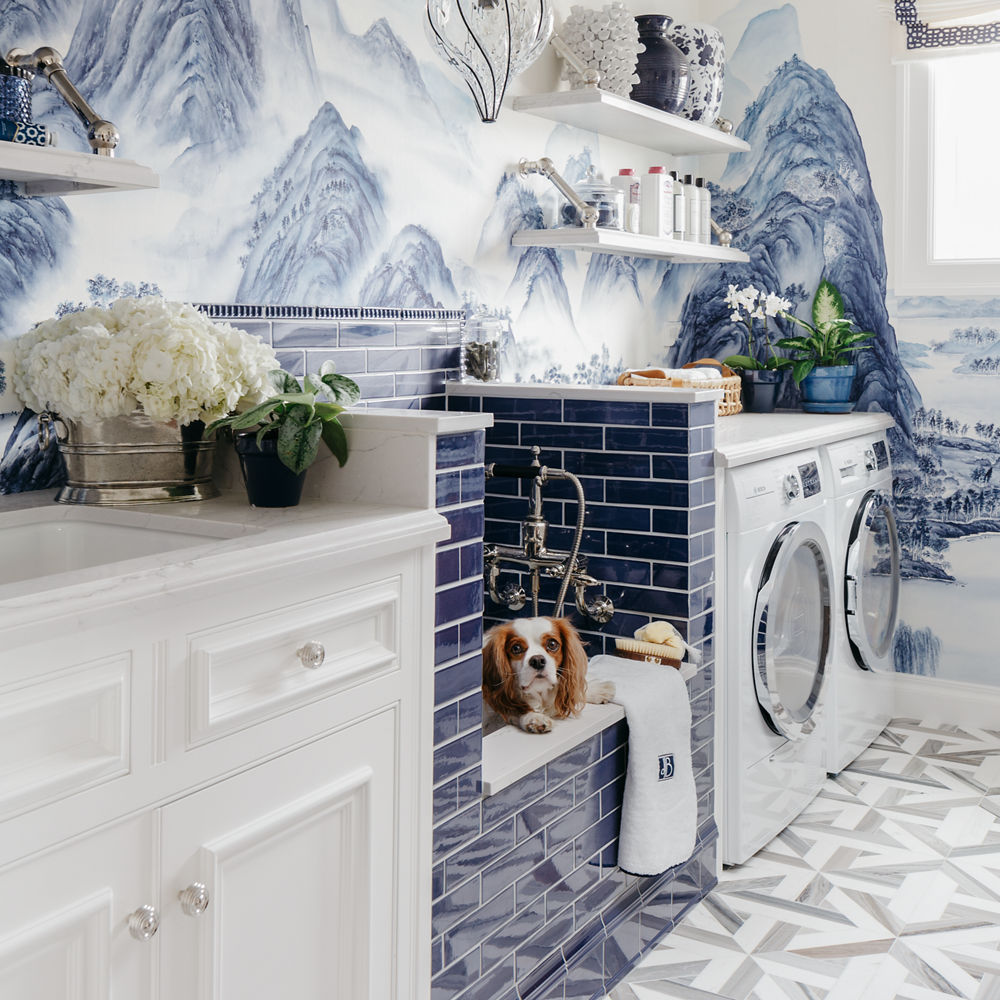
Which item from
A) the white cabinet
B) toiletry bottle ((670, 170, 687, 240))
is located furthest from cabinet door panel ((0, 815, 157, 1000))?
toiletry bottle ((670, 170, 687, 240))

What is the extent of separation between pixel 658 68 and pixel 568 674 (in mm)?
2061

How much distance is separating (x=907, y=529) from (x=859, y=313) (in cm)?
75

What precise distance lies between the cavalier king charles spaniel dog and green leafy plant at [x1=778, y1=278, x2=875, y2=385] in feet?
6.24

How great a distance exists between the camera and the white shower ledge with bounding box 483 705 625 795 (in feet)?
6.19

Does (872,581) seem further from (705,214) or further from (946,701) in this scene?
(705,214)

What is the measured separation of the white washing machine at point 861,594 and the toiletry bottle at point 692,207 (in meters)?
0.85

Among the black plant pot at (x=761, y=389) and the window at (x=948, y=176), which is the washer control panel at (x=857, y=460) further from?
the window at (x=948, y=176)

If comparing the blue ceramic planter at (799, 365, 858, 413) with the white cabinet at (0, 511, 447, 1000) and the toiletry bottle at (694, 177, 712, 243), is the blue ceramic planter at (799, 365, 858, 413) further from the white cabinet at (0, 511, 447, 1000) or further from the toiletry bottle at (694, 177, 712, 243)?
the white cabinet at (0, 511, 447, 1000)

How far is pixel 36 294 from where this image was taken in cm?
176

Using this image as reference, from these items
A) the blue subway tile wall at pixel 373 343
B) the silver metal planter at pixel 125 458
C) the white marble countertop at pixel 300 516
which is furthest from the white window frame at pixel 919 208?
the silver metal planter at pixel 125 458

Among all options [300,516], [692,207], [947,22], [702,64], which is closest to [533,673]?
[300,516]

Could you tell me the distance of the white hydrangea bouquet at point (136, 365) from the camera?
1.62m

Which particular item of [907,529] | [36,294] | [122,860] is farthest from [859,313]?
[122,860]

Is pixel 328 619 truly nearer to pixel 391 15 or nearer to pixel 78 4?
pixel 78 4
